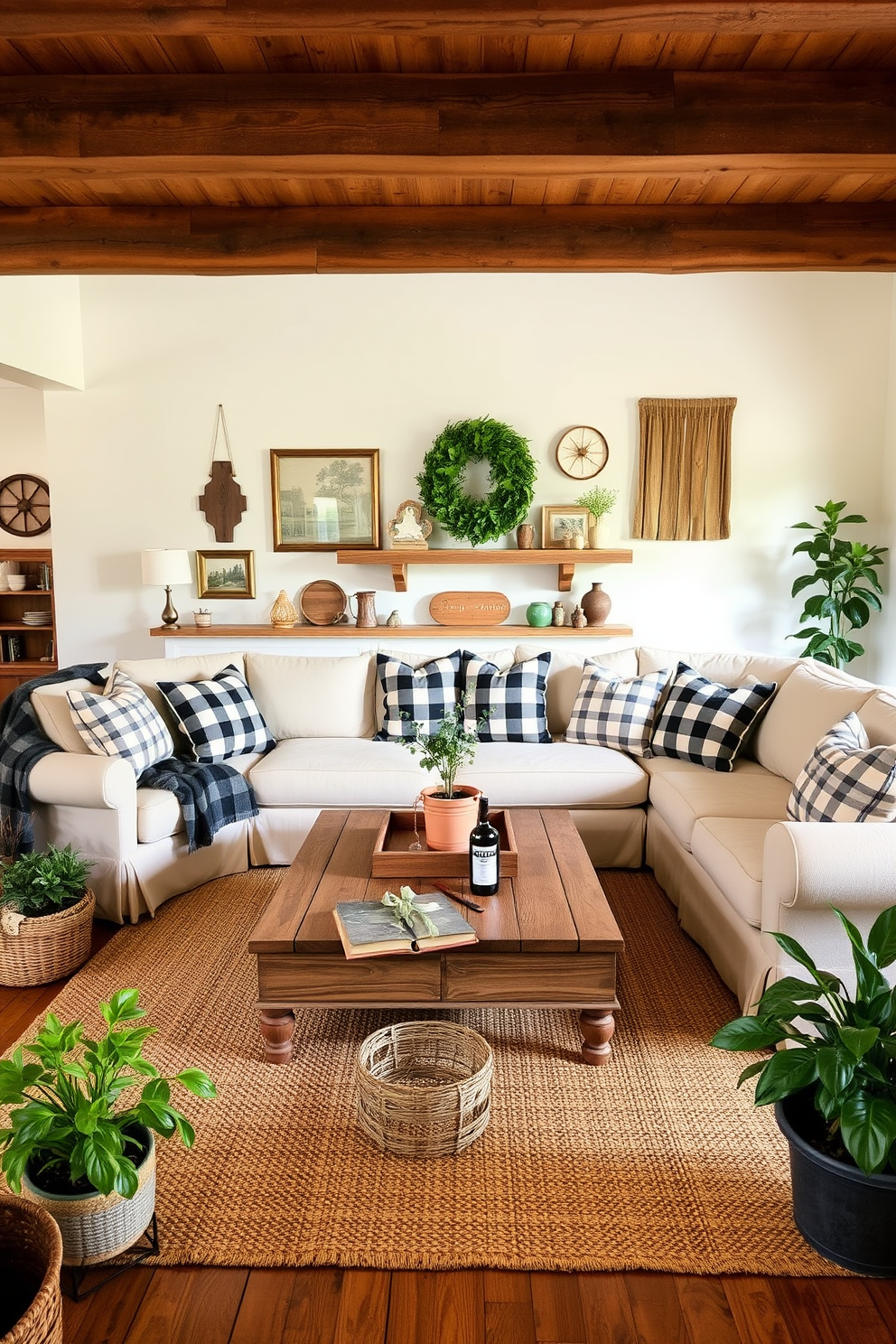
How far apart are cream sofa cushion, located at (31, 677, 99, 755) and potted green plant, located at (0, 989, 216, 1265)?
2017 millimetres

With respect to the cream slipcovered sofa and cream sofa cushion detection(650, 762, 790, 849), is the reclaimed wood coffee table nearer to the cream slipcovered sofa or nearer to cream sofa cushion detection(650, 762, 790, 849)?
the cream slipcovered sofa

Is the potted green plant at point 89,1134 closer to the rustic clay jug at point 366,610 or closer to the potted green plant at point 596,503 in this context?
the rustic clay jug at point 366,610

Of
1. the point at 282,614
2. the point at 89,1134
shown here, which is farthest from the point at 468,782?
the point at 89,1134

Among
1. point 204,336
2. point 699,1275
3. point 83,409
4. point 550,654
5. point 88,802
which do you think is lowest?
point 699,1275

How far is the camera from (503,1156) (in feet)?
7.57

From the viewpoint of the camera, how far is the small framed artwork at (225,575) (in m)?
5.62

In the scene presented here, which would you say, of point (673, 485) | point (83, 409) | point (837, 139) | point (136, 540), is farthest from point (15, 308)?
point (837, 139)

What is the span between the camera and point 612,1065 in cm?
269

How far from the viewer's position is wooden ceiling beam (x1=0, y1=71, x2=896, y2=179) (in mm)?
2549

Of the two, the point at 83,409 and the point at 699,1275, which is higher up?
the point at 83,409

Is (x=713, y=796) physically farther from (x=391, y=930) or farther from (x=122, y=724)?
(x=122, y=724)

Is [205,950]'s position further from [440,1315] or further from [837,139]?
[837,139]

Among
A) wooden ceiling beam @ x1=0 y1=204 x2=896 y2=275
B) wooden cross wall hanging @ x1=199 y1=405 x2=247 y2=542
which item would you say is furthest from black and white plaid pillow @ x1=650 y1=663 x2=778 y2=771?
wooden cross wall hanging @ x1=199 y1=405 x2=247 y2=542

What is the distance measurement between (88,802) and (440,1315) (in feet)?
7.40
